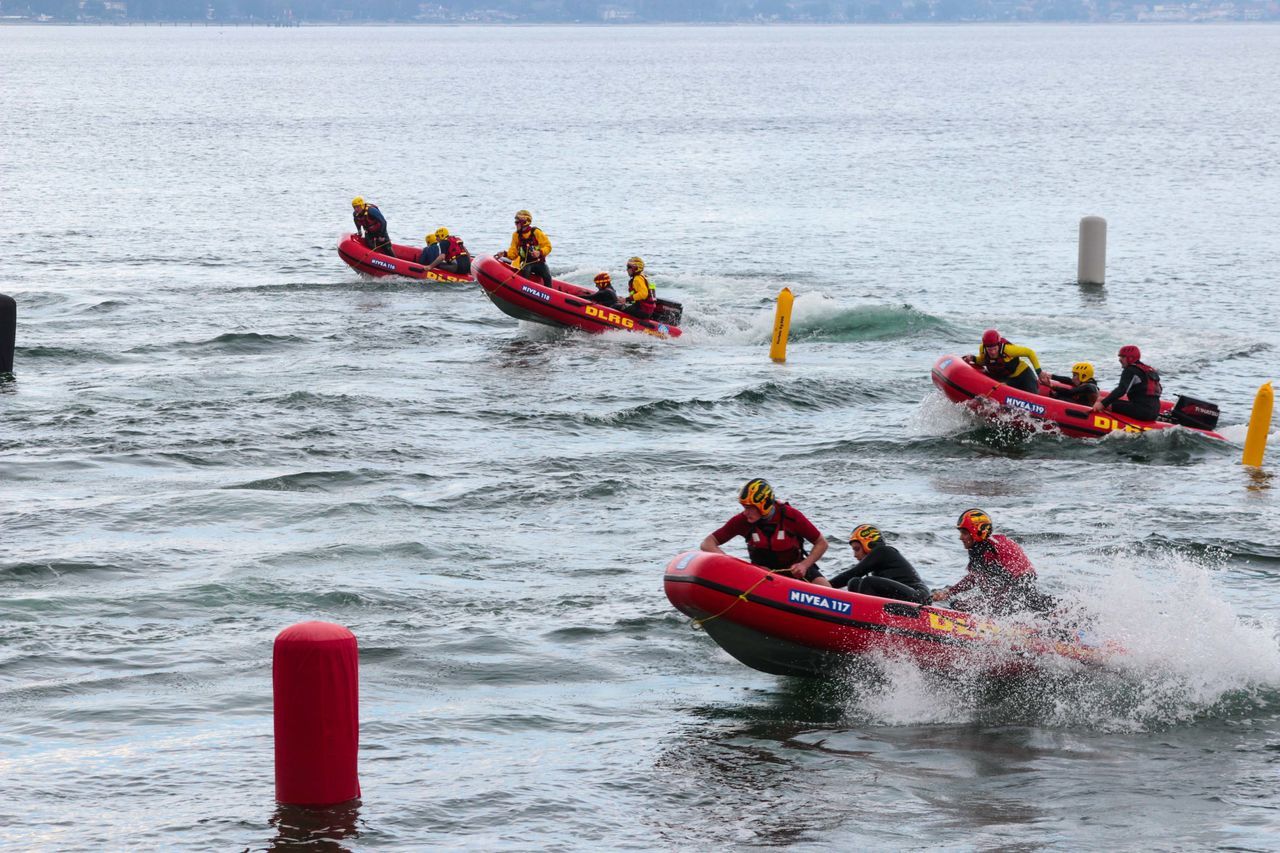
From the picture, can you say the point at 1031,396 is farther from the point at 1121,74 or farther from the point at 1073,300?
the point at 1121,74

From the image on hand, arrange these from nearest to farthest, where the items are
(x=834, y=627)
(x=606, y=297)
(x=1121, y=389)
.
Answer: (x=834, y=627)
(x=1121, y=389)
(x=606, y=297)

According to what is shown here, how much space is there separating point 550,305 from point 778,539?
15.2 m

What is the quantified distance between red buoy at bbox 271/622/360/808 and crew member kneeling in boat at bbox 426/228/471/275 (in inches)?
959

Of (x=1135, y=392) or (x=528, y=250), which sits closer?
(x=1135, y=392)

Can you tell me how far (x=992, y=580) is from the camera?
1271cm

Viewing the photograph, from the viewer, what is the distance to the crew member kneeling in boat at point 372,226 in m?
33.2

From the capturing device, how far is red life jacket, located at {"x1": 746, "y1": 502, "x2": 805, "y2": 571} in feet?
42.5

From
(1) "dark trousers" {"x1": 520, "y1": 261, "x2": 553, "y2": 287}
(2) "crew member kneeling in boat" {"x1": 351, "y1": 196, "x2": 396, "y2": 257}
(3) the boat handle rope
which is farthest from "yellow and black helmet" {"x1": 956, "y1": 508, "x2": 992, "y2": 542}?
(2) "crew member kneeling in boat" {"x1": 351, "y1": 196, "x2": 396, "y2": 257}

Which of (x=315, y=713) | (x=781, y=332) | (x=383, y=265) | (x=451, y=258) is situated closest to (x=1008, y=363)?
(x=781, y=332)

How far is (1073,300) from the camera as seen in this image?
1328 inches

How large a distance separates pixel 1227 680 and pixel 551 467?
9261 millimetres

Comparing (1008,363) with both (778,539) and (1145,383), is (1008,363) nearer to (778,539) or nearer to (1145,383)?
(1145,383)

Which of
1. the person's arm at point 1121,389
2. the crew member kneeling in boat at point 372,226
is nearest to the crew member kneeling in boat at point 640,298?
the crew member kneeling in boat at point 372,226

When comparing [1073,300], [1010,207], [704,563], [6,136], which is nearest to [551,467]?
[704,563]
